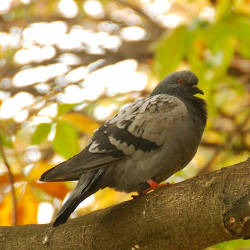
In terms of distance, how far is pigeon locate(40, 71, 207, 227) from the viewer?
3266 millimetres

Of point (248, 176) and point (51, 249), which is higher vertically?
point (248, 176)

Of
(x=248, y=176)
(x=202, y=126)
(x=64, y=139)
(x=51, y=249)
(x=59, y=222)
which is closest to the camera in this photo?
(x=248, y=176)

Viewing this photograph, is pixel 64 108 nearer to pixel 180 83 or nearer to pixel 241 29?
pixel 180 83

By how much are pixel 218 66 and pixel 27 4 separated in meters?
2.75

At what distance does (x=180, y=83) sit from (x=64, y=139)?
1423 millimetres

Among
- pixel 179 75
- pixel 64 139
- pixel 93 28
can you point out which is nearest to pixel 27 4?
pixel 93 28

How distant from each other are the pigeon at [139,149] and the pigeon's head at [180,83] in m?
0.60

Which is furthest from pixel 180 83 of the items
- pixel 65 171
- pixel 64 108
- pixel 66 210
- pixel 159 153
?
pixel 66 210

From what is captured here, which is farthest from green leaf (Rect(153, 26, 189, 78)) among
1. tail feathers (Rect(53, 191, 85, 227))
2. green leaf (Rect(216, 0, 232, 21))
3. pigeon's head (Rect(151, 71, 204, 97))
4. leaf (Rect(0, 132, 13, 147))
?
tail feathers (Rect(53, 191, 85, 227))

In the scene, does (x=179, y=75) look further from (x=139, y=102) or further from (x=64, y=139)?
(x=64, y=139)

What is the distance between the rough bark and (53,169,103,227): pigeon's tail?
16 cm

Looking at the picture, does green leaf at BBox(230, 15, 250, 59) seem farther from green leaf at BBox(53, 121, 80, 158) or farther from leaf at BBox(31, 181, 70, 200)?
leaf at BBox(31, 181, 70, 200)

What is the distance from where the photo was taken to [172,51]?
419 centimetres

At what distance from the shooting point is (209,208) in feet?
7.79
